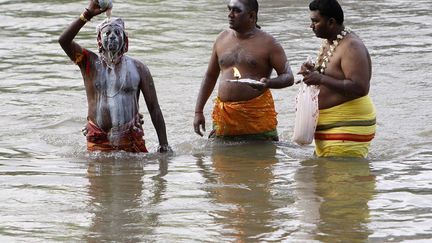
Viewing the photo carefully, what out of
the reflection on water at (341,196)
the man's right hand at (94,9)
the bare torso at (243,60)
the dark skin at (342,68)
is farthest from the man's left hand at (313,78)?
the man's right hand at (94,9)

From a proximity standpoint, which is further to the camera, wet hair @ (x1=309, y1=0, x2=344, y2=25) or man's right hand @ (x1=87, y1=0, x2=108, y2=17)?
wet hair @ (x1=309, y1=0, x2=344, y2=25)

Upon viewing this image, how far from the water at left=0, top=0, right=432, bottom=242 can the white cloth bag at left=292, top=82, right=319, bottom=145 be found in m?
0.28

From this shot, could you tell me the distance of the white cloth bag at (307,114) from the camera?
8.73 meters

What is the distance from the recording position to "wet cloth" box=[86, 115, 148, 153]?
28.9ft

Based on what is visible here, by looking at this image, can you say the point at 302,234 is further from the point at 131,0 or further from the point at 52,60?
the point at 131,0

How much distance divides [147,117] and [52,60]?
12.5ft

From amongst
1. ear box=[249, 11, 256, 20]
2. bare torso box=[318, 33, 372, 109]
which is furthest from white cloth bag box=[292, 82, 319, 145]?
ear box=[249, 11, 256, 20]

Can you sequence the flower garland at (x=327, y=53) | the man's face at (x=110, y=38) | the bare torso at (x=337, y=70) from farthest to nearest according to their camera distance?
the man's face at (x=110, y=38), the flower garland at (x=327, y=53), the bare torso at (x=337, y=70)

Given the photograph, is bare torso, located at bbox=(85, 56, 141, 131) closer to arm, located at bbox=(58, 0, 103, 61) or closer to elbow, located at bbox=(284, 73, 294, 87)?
arm, located at bbox=(58, 0, 103, 61)

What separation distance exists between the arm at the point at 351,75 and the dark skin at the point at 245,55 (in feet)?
2.06

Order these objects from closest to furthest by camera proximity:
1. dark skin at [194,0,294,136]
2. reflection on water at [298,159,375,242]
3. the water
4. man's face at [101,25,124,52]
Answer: reflection on water at [298,159,375,242], the water, man's face at [101,25,124,52], dark skin at [194,0,294,136]

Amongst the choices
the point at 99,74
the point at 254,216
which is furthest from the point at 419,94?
the point at 254,216

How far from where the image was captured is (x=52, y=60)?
15.4 m

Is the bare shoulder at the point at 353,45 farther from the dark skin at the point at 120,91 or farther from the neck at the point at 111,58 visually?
the neck at the point at 111,58
